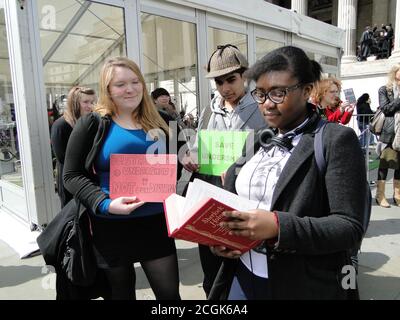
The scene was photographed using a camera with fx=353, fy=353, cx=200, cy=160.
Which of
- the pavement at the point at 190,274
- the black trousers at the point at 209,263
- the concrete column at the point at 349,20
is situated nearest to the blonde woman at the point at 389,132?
the pavement at the point at 190,274

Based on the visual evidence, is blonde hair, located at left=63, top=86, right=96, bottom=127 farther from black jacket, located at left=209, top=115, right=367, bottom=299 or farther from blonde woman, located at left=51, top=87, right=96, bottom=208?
black jacket, located at left=209, top=115, right=367, bottom=299

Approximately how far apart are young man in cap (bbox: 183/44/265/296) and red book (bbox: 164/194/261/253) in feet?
3.26

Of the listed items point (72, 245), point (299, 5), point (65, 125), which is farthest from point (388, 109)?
point (299, 5)

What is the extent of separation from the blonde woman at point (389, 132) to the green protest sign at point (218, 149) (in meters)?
3.88

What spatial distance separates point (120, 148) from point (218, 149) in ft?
1.79

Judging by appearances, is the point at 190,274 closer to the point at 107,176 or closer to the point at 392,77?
the point at 107,176

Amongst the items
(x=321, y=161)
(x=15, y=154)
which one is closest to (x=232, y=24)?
(x=15, y=154)

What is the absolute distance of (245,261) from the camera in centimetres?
144

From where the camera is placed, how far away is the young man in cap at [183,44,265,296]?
2.26 meters

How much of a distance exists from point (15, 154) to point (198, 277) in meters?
3.03

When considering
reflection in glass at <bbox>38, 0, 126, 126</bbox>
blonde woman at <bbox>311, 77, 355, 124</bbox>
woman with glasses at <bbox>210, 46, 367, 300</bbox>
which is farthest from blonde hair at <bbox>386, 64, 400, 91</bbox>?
woman with glasses at <bbox>210, 46, 367, 300</bbox>

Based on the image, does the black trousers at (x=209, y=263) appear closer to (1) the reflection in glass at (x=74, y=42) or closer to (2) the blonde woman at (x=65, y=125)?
(2) the blonde woman at (x=65, y=125)

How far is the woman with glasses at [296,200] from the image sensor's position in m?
1.13
